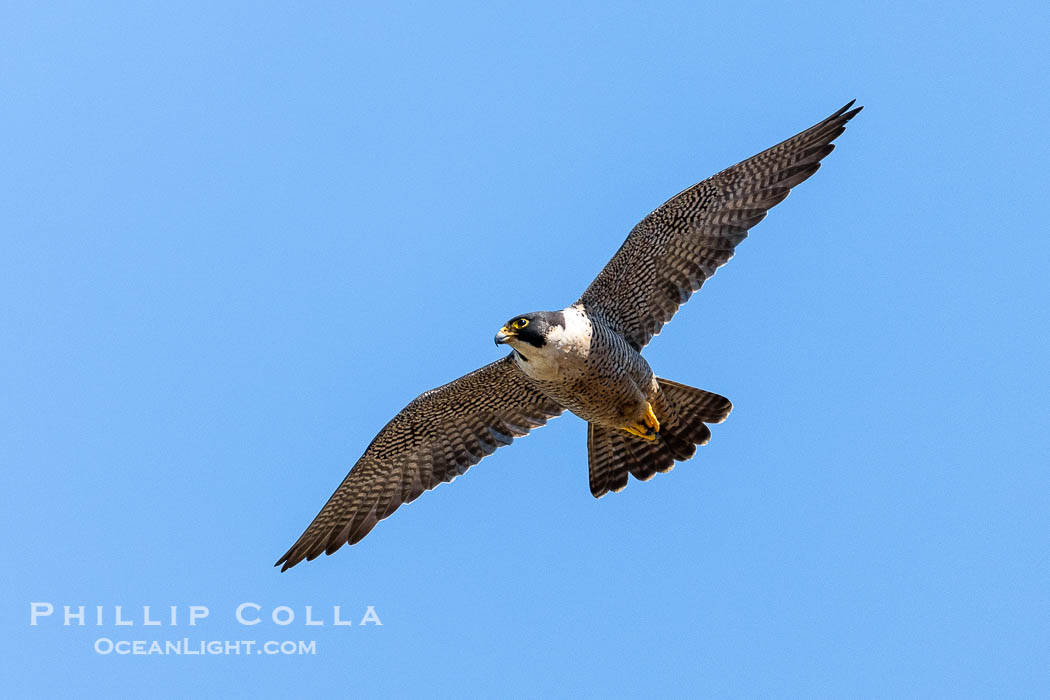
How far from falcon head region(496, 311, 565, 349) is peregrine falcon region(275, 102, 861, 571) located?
1cm

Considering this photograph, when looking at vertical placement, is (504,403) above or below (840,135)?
below

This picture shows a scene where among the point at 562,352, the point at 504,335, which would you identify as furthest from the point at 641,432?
the point at 504,335

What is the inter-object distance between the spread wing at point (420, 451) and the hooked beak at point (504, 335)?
5.56 feet

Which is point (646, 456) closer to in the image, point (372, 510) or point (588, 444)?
point (588, 444)

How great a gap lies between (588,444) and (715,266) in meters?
2.30

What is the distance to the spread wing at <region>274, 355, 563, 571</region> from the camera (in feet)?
51.1

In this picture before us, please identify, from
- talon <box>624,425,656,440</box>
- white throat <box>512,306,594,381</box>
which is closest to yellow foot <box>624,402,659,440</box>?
talon <box>624,425,656,440</box>

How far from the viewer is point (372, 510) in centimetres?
1564

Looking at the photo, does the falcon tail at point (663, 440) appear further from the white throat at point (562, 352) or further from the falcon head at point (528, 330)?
the falcon head at point (528, 330)

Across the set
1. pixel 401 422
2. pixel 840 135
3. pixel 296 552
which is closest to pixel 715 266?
pixel 840 135

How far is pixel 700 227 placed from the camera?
14.9 m

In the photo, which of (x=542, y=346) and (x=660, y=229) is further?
(x=660, y=229)

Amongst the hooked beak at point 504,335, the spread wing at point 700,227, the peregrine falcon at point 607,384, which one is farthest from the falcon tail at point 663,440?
the hooked beak at point 504,335

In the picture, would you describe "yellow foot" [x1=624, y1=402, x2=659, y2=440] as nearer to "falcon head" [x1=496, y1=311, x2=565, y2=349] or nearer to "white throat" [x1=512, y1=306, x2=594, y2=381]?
"white throat" [x1=512, y1=306, x2=594, y2=381]
